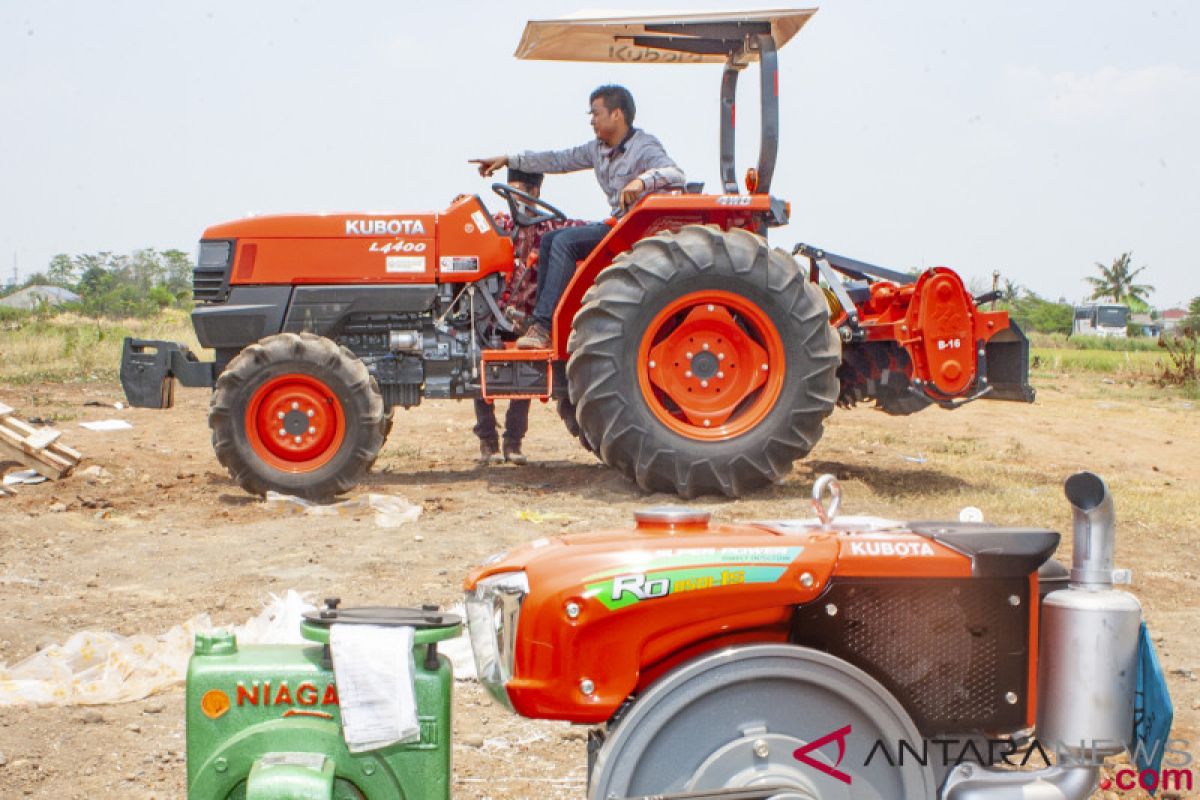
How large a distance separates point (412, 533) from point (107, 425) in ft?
18.7

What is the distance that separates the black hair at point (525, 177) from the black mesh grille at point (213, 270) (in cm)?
177

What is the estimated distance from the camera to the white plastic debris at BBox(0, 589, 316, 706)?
12.4ft

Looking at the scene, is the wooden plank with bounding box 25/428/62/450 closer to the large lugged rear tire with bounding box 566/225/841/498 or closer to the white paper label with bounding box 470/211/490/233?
the white paper label with bounding box 470/211/490/233

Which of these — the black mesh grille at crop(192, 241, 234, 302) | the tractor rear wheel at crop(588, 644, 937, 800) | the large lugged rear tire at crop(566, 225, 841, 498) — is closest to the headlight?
the tractor rear wheel at crop(588, 644, 937, 800)

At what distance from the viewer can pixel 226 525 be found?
640cm

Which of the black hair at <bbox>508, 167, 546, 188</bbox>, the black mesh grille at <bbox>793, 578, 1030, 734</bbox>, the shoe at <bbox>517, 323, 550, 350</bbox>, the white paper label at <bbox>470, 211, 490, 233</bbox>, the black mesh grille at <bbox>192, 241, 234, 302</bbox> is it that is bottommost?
the black mesh grille at <bbox>793, 578, 1030, 734</bbox>

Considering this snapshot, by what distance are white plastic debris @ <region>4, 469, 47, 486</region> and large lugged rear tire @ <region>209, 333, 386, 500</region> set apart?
5.17ft

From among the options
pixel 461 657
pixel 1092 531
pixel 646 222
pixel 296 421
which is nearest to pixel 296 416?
pixel 296 421

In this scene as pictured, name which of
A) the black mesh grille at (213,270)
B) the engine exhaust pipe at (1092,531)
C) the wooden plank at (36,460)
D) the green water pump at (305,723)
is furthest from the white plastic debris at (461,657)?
the wooden plank at (36,460)

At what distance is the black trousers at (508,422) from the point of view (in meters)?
8.60

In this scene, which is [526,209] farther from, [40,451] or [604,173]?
[40,451]

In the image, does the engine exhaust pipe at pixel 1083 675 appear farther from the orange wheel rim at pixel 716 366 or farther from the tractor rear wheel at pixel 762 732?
the orange wheel rim at pixel 716 366

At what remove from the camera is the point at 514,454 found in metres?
8.73

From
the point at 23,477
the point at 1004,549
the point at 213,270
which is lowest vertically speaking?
the point at 23,477
